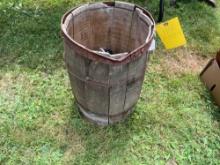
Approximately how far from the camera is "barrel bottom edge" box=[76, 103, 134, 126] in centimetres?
227

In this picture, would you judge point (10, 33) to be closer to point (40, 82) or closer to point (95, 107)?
point (40, 82)

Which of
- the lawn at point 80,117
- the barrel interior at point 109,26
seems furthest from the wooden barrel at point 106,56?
the lawn at point 80,117

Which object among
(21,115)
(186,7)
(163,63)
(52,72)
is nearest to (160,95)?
(163,63)

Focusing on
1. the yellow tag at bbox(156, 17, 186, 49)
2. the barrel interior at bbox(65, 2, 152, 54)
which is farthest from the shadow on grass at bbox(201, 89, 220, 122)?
the barrel interior at bbox(65, 2, 152, 54)

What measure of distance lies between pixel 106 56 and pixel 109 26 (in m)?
0.57

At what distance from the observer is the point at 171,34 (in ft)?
9.64

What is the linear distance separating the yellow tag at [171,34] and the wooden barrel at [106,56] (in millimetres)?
655

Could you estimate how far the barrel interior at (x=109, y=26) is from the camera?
212 centimetres

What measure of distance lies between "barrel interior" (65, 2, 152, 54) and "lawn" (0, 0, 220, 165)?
1.43ft

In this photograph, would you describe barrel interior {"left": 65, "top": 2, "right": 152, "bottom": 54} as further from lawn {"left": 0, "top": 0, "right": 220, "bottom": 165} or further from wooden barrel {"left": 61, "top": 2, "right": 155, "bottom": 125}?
lawn {"left": 0, "top": 0, "right": 220, "bottom": 165}

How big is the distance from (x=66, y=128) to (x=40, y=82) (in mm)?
488

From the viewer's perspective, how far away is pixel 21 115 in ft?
7.77

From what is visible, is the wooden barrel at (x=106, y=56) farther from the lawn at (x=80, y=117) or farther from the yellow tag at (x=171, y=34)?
the yellow tag at (x=171, y=34)

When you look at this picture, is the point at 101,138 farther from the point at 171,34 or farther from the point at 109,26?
the point at 171,34
